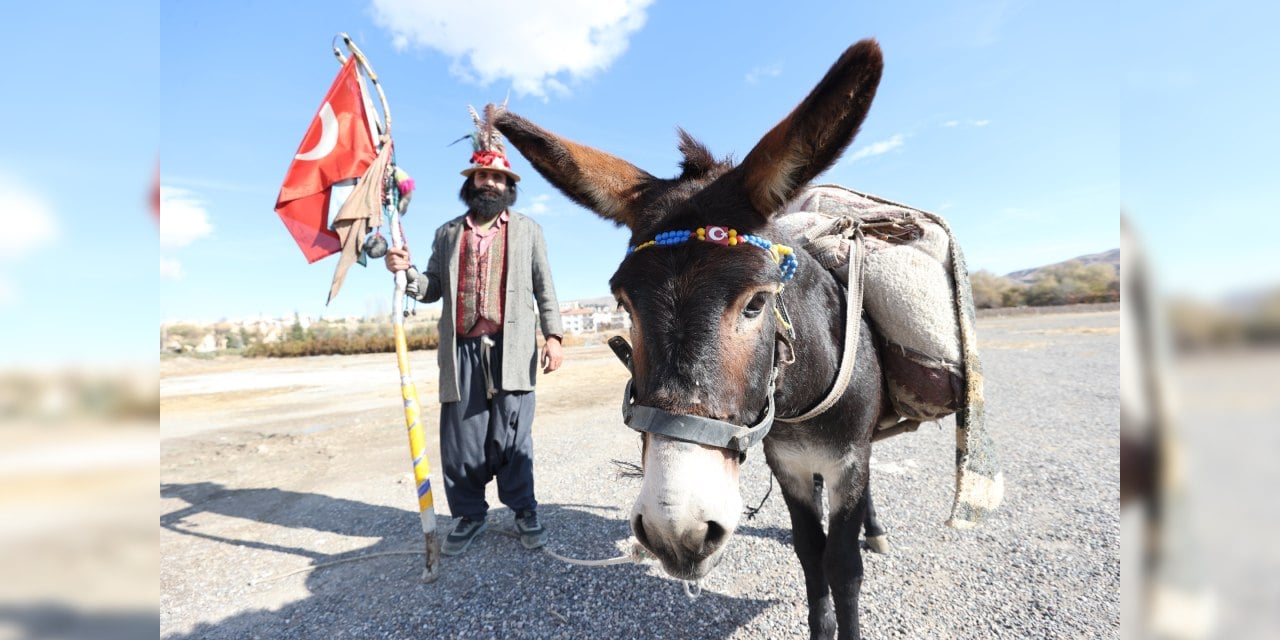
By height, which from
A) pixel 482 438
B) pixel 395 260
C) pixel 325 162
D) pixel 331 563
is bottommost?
pixel 331 563

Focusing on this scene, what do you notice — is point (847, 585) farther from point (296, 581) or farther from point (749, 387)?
point (296, 581)

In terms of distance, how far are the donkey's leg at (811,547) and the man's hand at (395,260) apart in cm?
327

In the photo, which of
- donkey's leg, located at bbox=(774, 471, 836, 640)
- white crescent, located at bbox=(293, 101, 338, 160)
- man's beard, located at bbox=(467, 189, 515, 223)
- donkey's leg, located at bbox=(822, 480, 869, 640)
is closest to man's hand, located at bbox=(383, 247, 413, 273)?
man's beard, located at bbox=(467, 189, 515, 223)

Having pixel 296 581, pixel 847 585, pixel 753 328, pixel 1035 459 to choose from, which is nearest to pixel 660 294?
pixel 753 328

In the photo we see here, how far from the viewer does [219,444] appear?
9.00m

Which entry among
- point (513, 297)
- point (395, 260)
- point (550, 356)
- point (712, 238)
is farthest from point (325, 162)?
point (712, 238)

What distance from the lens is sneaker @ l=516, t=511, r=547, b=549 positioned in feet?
13.7

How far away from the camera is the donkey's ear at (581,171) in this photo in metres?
2.35

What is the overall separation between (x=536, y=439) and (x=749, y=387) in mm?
6998

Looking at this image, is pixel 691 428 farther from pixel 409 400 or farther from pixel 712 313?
pixel 409 400

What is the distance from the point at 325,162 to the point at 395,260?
1.00 metres

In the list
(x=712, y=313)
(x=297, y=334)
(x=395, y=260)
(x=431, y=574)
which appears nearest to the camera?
(x=712, y=313)

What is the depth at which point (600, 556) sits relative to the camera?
4078 millimetres

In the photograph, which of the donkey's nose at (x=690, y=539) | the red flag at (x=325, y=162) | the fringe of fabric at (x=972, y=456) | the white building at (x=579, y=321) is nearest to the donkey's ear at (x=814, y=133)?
the donkey's nose at (x=690, y=539)
